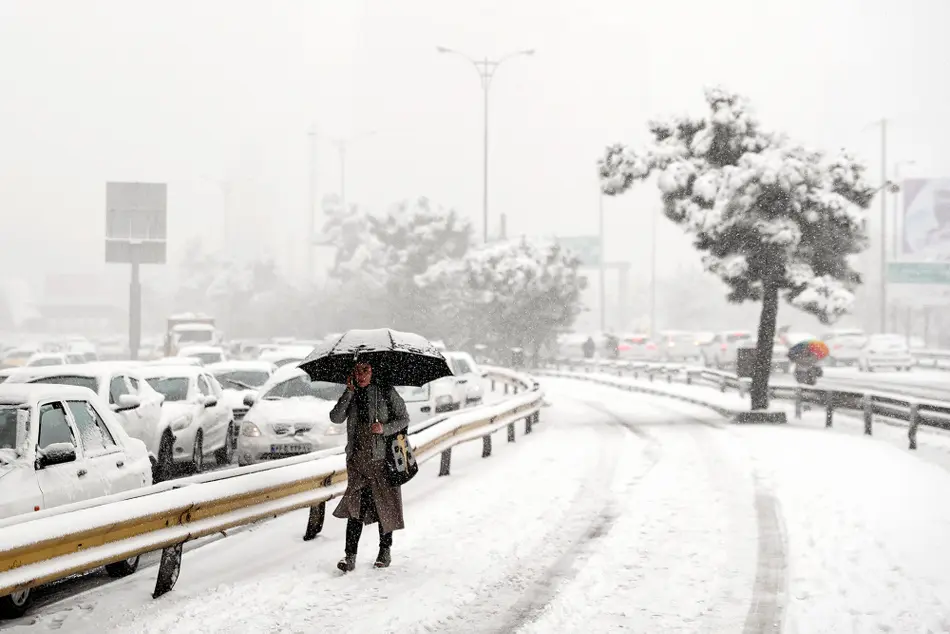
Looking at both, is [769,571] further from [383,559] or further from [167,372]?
[167,372]

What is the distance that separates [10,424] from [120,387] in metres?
7.47

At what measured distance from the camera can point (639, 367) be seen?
50.7m

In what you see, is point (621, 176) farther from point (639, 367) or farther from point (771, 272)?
point (639, 367)

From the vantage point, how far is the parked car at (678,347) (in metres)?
77.9

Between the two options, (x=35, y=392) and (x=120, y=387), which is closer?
(x=35, y=392)

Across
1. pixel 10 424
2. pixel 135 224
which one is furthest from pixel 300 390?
pixel 135 224

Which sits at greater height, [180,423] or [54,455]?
[54,455]

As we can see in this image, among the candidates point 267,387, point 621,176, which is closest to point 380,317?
point 621,176

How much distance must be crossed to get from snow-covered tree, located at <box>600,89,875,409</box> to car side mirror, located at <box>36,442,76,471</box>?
751 inches

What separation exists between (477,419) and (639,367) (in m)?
32.9

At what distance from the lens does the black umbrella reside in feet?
32.4

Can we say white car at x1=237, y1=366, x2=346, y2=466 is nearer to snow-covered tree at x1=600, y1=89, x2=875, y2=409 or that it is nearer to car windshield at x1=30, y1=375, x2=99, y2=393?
car windshield at x1=30, y1=375, x2=99, y2=393

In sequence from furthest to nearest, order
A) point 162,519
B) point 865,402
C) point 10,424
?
point 865,402
point 10,424
point 162,519

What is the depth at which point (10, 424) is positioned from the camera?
9.12 m
